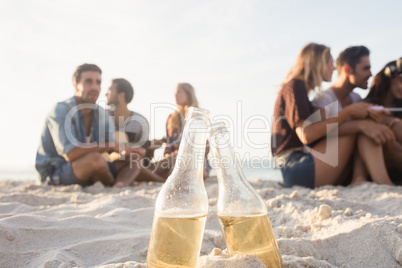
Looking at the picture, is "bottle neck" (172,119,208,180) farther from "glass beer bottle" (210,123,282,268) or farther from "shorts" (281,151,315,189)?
"shorts" (281,151,315,189)

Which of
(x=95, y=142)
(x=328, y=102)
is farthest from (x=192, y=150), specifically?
(x=95, y=142)

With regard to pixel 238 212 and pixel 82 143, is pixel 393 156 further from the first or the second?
pixel 82 143

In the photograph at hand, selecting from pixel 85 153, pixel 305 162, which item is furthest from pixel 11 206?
pixel 305 162

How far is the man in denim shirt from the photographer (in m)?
3.73

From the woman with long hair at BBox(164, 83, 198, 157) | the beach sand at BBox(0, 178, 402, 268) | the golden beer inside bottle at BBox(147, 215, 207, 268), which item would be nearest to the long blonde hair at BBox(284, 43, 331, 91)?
the beach sand at BBox(0, 178, 402, 268)

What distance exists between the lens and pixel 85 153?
3779 millimetres

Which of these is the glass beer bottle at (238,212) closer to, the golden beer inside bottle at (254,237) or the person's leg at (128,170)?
the golden beer inside bottle at (254,237)

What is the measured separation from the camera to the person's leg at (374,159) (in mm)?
3006

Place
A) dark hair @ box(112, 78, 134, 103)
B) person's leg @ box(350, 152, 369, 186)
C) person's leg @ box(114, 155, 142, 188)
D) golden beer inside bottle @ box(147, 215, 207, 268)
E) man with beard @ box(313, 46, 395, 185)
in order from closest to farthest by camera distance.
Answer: golden beer inside bottle @ box(147, 215, 207, 268), man with beard @ box(313, 46, 395, 185), person's leg @ box(350, 152, 369, 186), person's leg @ box(114, 155, 142, 188), dark hair @ box(112, 78, 134, 103)

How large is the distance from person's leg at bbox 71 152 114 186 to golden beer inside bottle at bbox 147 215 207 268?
3.04 meters

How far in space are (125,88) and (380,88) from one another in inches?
139

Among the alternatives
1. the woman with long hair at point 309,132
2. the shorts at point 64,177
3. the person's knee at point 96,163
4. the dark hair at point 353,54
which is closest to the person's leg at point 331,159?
the woman with long hair at point 309,132

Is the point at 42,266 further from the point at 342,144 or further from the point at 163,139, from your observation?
the point at 163,139

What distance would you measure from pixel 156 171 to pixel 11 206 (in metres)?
2.75
